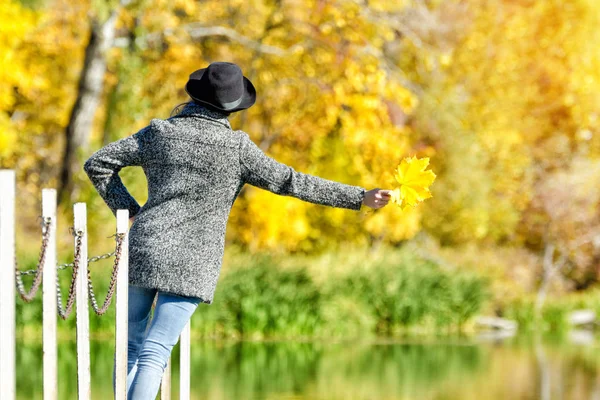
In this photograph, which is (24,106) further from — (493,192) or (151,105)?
(493,192)

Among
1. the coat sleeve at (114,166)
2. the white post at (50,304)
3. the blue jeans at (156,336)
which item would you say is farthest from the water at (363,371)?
the white post at (50,304)

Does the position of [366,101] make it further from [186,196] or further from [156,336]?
[156,336]

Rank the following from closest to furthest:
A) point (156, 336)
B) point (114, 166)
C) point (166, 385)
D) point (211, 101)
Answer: point (156, 336) → point (211, 101) → point (114, 166) → point (166, 385)

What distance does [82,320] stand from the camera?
16.7 feet

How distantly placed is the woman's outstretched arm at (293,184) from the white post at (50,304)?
47.7 inches

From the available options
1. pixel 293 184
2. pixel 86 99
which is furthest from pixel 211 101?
pixel 86 99

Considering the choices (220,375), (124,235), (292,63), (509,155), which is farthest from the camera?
(509,155)

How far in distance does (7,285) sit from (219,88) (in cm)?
171

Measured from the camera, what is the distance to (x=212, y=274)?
557 centimetres

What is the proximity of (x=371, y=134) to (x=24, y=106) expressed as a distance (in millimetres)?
9910

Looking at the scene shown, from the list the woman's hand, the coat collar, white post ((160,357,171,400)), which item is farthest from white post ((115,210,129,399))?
the woman's hand

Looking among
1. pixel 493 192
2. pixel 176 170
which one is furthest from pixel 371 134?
pixel 176 170

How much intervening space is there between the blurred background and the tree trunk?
0.03 m

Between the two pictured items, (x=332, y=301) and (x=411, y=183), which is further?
(x=332, y=301)
